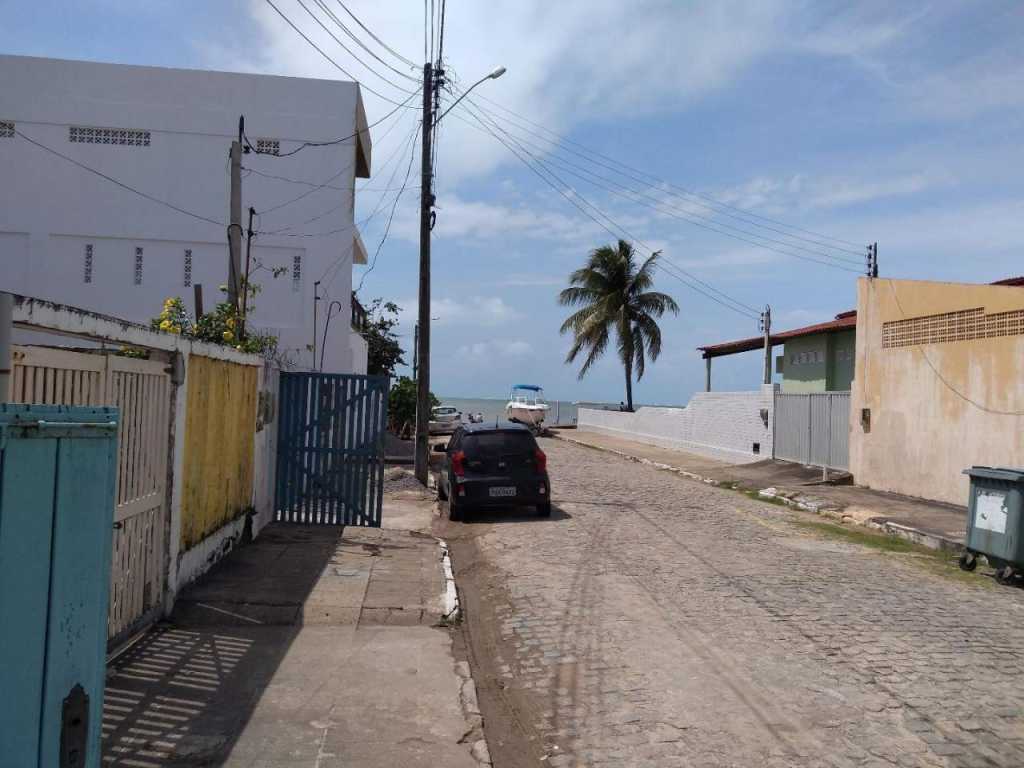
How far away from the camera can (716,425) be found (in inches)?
1155

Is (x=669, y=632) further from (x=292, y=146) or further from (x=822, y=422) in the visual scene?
(x=292, y=146)

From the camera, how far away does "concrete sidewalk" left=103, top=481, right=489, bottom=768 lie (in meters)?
4.66

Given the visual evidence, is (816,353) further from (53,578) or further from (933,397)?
(53,578)

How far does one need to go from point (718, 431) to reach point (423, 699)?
24.7 metres

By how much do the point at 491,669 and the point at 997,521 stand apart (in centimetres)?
702

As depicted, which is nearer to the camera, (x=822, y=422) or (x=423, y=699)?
(x=423, y=699)

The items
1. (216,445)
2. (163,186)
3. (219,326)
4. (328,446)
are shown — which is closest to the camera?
(216,445)

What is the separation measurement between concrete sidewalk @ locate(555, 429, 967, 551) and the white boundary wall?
70 cm

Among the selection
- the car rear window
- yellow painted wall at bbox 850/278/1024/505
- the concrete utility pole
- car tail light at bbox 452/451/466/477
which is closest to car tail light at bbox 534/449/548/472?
the car rear window

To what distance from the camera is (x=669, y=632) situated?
Answer: 7.18m

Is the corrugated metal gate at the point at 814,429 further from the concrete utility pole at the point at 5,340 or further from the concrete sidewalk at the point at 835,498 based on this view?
the concrete utility pole at the point at 5,340

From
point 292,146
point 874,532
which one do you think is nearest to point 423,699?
point 874,532

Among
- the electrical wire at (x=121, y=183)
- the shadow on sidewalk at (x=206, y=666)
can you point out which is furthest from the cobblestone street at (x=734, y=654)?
the electrical wire at (x=121, y=183)

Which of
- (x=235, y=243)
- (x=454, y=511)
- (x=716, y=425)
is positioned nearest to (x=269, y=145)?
(x=235, y=243)
